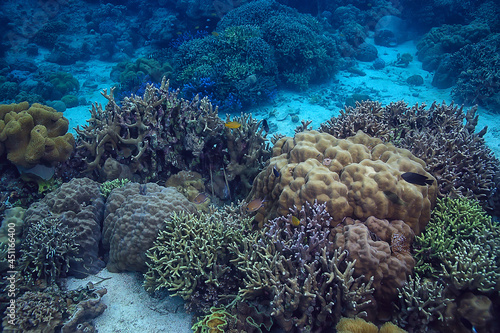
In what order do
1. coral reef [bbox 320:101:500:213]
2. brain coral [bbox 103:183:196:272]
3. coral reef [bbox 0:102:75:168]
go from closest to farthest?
brain coral [bbox 103:183:196:272], coral reef [bbox 320:101:500:213], coral reef [bbox 0:102:75:168]

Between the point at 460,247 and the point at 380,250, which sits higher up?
the point at 460,247

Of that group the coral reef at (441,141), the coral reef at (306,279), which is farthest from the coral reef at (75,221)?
the coral reef at (441,141)

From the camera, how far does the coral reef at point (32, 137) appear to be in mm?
4320

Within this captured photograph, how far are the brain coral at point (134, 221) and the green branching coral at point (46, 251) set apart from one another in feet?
1.80

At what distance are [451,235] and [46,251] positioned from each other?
18.6 feet

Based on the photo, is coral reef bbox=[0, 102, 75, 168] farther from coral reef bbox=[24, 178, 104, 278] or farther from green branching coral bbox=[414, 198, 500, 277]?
green branching coral bbox=[414, 198, 500, 277]

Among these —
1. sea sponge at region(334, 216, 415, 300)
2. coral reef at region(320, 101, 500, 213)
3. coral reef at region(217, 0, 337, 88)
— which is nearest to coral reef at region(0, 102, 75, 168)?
sea sponge at region(334, 216, 415, 300)

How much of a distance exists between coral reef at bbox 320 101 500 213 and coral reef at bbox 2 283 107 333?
4836 mm

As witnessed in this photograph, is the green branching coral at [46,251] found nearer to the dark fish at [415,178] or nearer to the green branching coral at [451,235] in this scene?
the dark fish at [415,178]

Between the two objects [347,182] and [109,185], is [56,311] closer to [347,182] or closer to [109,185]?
[109,185]

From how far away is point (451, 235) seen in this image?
134 inches

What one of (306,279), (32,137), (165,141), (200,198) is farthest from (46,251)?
(306,279)

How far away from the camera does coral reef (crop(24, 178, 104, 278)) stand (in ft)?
12.4

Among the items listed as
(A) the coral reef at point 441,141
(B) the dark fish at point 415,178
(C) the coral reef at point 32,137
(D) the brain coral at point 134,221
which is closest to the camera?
(B) the dark fish at point 415,178
